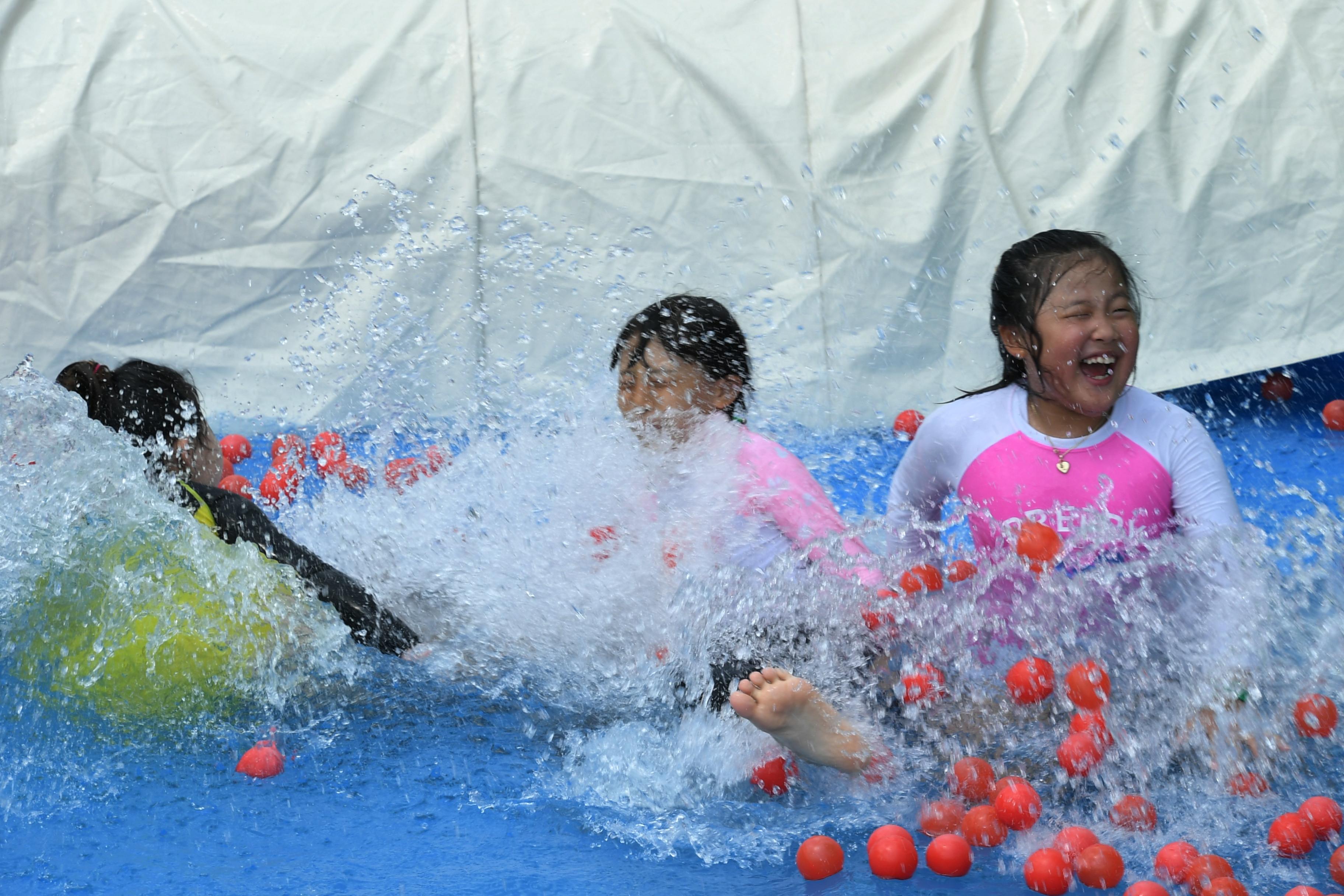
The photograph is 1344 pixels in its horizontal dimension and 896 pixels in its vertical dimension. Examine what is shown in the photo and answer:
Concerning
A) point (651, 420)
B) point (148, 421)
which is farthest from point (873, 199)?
point (148, 421)

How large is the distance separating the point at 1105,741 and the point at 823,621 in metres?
0.44

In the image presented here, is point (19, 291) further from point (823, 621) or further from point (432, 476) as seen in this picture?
point (823, 621)

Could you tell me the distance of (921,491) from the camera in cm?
208

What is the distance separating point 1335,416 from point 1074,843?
2.18m

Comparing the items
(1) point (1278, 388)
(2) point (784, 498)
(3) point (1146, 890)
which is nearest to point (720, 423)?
(2) point (784, 498)

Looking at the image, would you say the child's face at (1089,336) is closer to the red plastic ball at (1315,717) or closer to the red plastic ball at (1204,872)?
the red plastic ball at (1315,717)

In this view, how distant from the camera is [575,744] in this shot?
6.00 ft

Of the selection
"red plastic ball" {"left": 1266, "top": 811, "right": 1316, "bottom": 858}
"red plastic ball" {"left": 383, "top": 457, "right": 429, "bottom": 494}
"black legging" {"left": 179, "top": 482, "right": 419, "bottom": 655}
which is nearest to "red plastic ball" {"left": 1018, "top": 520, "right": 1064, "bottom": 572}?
"red plastic ball" {"left": 1266, "top": 811, "right": 1316, "bottom": 858}

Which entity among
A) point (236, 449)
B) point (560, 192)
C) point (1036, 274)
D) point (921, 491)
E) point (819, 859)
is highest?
point (560, 192)

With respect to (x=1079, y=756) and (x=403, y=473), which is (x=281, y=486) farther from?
(x=1079, y=756)

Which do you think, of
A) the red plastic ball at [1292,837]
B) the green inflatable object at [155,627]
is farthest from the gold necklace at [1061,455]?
the green inflatable object at [155,627]

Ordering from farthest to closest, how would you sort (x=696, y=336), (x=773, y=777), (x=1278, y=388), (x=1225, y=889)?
(x=1278, y=388) < (x=696, y=336) < (x=773, y=777) < (x=1225, y=889)

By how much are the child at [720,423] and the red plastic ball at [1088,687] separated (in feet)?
1.11

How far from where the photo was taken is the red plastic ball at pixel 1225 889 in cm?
134
